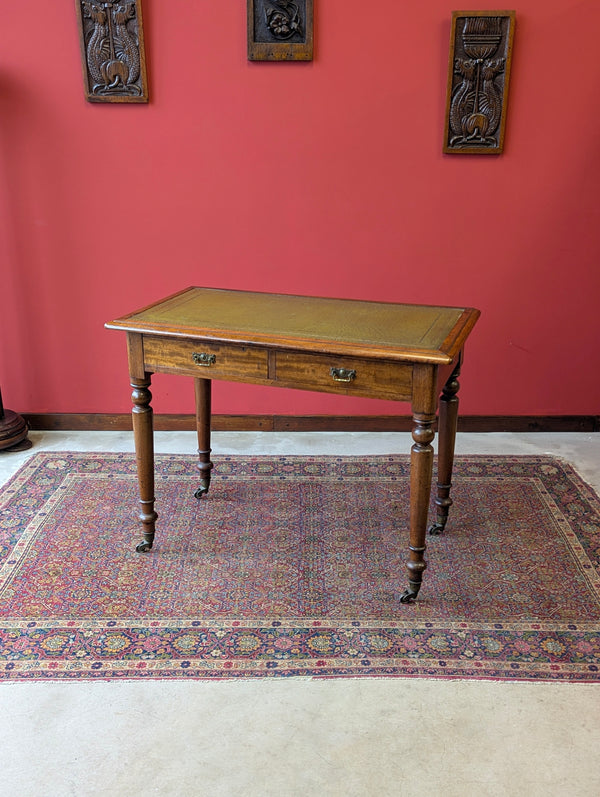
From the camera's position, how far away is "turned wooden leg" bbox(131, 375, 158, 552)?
2516 mm

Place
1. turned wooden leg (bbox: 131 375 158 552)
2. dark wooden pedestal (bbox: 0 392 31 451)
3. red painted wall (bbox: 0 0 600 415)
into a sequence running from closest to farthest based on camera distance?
turned wooden leg (bbox: 131 375 158 552)
red painted wall (bbox: 0 0 600 415)
dark wooden pedestal (bbox: 0 392 31 451)

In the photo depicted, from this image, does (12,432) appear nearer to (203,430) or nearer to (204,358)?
(203,430)

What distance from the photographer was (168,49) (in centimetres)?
332

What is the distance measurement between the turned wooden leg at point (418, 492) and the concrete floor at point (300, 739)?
0.40 metres

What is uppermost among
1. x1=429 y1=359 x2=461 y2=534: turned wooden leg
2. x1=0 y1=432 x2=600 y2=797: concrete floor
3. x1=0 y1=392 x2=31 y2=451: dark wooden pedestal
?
x1=429 y1=359 x2=461 y2=534: turned wooden leg

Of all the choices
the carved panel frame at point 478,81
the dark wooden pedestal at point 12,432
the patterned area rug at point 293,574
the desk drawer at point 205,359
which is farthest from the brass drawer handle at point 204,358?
the carved panel frame at point 478,81

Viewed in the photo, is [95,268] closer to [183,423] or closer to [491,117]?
[183,423]

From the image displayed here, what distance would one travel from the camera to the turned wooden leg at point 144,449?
8.25 feet

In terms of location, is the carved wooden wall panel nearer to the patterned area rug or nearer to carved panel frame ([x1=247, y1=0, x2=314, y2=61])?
carved panel frame ([x1=247, y1=0, x2=314, y2=61])

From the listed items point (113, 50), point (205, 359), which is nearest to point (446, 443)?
point (205, 359)

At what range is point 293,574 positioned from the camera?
257 centimetres

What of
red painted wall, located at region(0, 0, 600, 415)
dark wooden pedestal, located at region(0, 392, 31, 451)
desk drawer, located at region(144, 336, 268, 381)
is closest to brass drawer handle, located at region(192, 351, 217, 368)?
desk drawer, located at region(144, 336, 268, 381)

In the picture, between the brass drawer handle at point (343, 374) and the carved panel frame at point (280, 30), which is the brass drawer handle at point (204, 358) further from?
the carved panel frame at point (280, 30)

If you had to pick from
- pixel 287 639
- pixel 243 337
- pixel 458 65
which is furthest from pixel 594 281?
pixel 287 639
